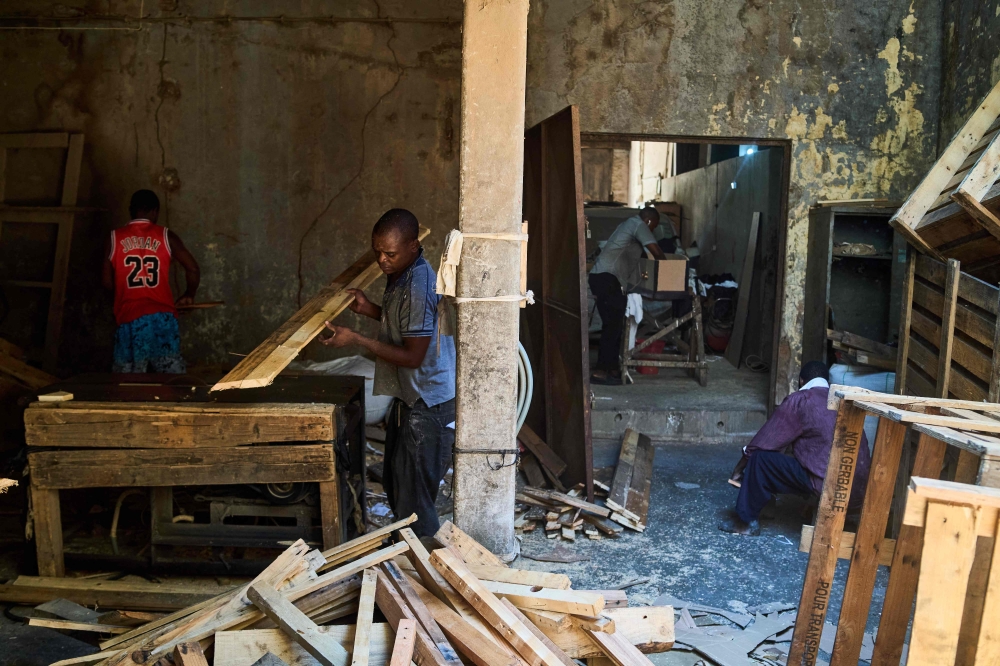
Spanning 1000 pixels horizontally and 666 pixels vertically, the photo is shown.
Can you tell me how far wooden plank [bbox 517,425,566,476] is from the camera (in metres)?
5.86

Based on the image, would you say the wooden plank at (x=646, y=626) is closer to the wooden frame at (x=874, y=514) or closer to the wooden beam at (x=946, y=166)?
the wooden frame at (x=874, y=514)

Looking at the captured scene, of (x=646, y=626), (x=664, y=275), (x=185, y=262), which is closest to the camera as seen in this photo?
(x=646, y=626)

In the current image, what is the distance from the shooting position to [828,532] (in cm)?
309

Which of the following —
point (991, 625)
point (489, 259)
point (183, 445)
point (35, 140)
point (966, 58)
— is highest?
point (966, 58)

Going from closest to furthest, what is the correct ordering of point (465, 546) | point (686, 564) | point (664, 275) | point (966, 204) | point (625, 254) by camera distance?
point (465, 546) < point (966, 204) < point (686, 564) < point (664, 275) < point (625, 254)

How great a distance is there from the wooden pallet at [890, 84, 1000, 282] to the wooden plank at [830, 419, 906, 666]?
2135 mm

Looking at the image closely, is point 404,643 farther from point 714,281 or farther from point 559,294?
point 714,281

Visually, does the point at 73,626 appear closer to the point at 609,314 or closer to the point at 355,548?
the point at 355,548

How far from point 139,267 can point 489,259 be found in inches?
117

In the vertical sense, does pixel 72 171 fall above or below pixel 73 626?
above

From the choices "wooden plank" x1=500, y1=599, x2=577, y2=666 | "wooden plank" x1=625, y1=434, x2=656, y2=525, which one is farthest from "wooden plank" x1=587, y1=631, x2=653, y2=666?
"wooden plank" x1=625, y1=434, x2=656, y2=525

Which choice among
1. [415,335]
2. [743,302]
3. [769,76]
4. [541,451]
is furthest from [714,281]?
[415,335]

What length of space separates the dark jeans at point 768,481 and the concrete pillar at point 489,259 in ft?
6.09

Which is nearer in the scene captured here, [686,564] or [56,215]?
[686,564]
